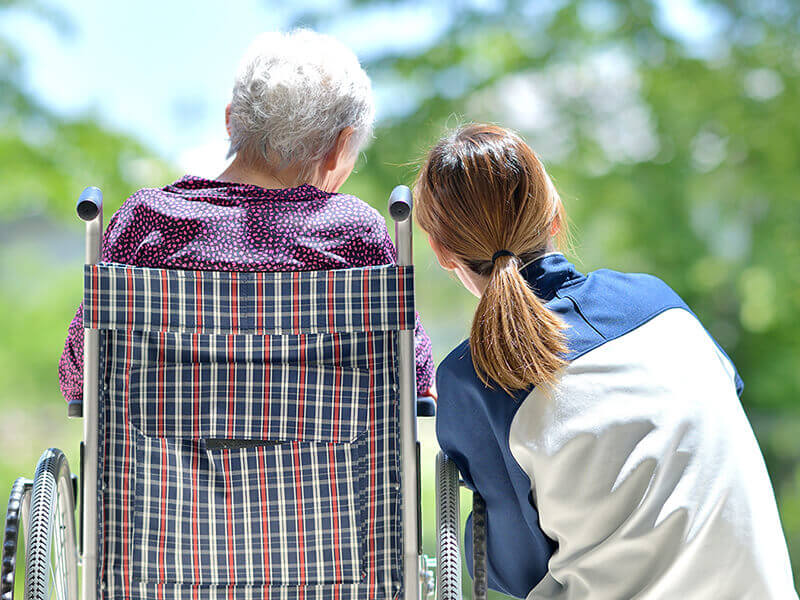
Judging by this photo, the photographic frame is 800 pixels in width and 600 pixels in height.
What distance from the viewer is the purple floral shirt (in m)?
1.22

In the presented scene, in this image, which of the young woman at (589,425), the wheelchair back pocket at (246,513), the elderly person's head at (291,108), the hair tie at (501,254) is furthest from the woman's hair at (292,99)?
the wheelchair back pocket at (246,513)

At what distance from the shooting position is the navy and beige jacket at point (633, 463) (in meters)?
1.18

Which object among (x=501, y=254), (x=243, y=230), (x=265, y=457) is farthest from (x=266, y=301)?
(x=501, y=254)

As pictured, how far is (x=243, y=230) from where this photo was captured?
123 centimetres

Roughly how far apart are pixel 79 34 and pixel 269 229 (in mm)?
4508

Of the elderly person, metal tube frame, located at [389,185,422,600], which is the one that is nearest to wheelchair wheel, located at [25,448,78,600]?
the elderly person

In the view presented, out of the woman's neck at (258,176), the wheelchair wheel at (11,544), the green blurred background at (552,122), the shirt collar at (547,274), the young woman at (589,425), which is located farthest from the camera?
the green blurred background at (552,122)

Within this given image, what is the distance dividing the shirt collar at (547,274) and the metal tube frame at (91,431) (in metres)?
0.60

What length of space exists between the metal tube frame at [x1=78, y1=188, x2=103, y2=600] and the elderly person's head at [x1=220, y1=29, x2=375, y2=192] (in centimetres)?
28

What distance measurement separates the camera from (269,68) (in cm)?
140

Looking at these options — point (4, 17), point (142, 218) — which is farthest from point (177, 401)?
point (4, 17)

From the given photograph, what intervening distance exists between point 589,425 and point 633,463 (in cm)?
7

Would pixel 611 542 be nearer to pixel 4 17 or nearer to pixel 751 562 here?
pixel 751 562

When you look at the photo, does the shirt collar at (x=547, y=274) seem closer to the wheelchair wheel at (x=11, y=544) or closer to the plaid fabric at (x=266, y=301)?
the plaid fabric at (x=266, y=301)
